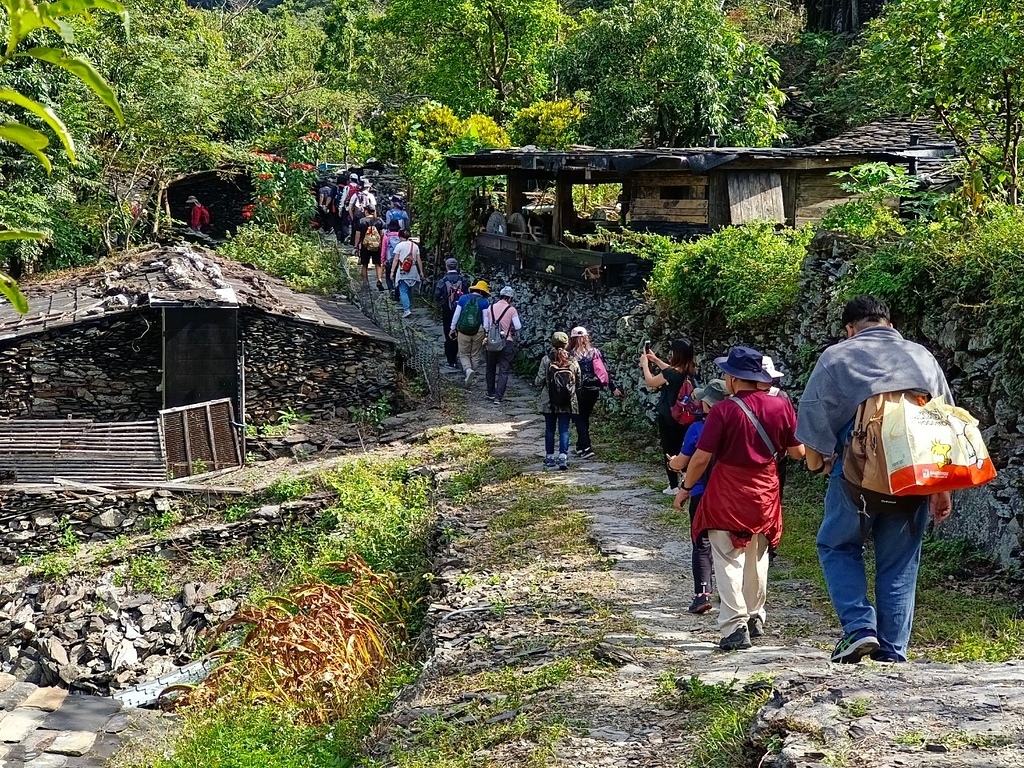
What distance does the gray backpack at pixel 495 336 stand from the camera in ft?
48.2

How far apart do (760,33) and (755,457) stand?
2850cm

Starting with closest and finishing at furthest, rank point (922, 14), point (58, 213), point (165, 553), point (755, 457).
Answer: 1. point (755, 457)
2. point (922, 14)
3. point (165, 553)
4. point (58, 213)

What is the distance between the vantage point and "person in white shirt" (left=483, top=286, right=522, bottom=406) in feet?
48.1

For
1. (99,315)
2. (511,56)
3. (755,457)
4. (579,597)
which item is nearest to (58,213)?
(99,315)

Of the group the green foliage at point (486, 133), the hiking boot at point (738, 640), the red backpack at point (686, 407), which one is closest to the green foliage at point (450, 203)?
the green foliage at point (486, 133)

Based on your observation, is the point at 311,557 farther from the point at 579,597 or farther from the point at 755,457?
the point at 755,457

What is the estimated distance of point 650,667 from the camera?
5.82 m

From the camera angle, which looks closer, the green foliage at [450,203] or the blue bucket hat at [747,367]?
the blue bucket hat at [747,367]

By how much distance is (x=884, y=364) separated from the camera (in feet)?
16.4

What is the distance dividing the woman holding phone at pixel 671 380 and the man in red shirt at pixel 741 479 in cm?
270

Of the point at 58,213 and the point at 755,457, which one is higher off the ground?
the point at 58,213

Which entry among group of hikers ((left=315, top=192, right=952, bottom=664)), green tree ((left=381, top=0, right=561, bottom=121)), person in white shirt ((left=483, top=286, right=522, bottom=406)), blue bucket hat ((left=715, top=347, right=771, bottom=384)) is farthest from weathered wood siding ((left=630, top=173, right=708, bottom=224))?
green tree ((left=381, top=0, right=561, bottom=121))

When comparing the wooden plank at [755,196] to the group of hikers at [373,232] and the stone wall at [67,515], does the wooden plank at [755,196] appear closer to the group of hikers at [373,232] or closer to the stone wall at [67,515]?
the group of hikers at [373,232]

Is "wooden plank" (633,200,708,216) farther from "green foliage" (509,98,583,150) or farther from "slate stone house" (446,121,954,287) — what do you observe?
"green foliage" (509,98,583,150)
